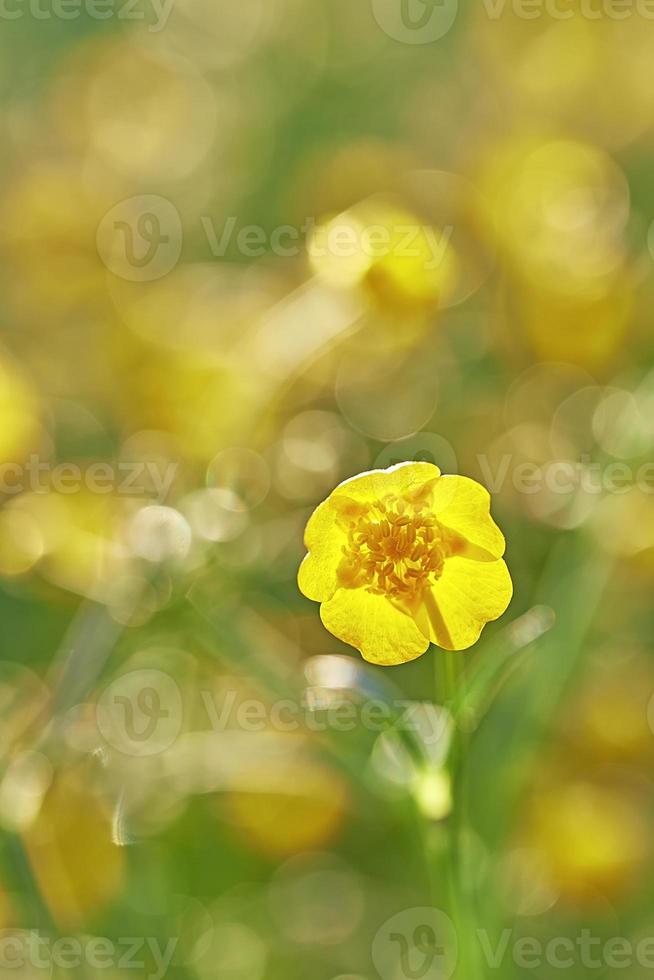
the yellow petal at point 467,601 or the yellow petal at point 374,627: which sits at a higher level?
the yellow petal at point 467,601

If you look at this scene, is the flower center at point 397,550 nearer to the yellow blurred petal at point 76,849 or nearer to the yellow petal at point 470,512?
the yellow petal at point 470,512

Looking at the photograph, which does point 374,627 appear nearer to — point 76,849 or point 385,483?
point 385,483

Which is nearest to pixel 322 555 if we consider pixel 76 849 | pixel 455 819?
pixel 455 819

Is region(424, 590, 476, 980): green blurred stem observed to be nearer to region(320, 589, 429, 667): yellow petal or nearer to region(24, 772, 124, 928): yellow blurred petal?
region(320, 589, 429, 667): yellow petal

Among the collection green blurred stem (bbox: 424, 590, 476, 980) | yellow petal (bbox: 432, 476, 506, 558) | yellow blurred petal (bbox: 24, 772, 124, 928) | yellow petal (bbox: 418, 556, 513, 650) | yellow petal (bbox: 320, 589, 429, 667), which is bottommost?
yellow blurred petal (bbox: 24, 772, 124, 928)

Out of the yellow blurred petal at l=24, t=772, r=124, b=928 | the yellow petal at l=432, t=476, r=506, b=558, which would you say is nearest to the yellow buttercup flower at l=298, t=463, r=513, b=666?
the yellow petal at l=432, t=476, r=506, b=558

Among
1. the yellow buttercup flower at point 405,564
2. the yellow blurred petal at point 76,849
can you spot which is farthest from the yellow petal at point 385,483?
the yellow blurred petal at point 76,849

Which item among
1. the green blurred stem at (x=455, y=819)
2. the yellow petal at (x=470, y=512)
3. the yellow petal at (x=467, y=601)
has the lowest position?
the green blurred stem at (x=455, y=819)
